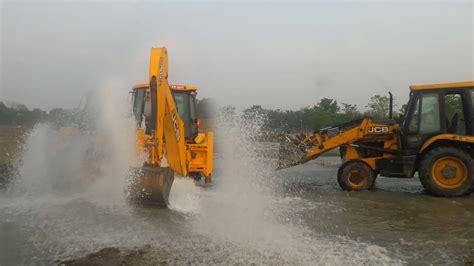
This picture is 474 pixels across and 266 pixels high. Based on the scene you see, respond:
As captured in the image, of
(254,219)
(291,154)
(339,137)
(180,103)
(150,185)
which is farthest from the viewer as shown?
(291,154)

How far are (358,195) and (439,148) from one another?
201cm

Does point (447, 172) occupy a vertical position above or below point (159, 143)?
below

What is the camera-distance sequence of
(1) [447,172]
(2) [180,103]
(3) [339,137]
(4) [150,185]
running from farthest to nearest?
(3) [339,137], (2) [180,103], (1) [447,172], (4) [150,185]

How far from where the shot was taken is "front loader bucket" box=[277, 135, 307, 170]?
11828 millimetres

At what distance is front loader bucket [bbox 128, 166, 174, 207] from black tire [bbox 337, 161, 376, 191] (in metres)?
4.99

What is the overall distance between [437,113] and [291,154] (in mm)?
4242

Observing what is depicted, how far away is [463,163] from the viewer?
941 centimetres

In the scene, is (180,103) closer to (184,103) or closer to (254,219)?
(184,103)

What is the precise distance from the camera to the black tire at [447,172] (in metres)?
9.40

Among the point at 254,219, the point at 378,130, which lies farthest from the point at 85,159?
the point at 378,130

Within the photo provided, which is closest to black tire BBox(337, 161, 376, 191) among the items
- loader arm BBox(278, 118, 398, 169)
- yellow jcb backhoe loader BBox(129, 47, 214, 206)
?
loader arm BBox(278, 118, 398, 169)

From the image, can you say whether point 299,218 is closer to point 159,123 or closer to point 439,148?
point 159,123

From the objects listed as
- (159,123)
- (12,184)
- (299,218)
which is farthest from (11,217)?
(299,218)

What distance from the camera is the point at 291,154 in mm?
12875
